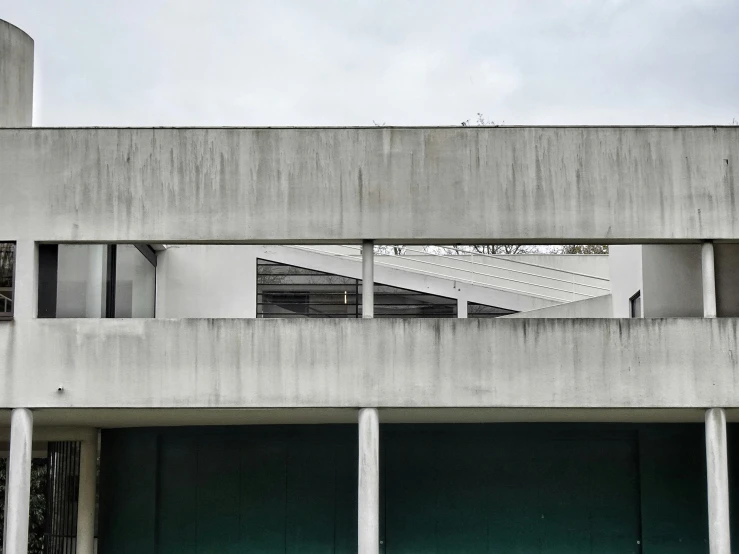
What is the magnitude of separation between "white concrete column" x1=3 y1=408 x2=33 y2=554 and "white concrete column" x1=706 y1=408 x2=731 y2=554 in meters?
9.73

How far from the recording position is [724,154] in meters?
15.8

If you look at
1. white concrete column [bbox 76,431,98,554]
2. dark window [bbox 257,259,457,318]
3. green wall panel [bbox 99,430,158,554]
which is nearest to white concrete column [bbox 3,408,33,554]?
white concrete column [bbox 76,431,98,554]

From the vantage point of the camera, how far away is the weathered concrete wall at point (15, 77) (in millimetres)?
16453

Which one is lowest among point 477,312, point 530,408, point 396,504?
point 396,504

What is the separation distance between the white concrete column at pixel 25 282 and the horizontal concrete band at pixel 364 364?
20 cm

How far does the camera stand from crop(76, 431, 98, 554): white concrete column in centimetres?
1916

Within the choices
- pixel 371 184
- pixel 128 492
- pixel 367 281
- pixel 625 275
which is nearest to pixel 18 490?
pixel 128 492

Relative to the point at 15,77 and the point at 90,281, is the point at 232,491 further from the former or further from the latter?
the point at 15,77

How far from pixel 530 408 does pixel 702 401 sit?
8.10 feet

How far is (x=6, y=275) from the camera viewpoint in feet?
51.9

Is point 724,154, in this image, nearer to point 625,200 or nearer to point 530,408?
point 625,200

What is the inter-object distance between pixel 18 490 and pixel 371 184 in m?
6.70

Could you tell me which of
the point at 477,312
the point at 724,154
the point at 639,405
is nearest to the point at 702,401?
the point at 639,405

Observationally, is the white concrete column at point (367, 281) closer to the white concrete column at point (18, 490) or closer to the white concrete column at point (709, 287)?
the white concrete column at point (709, 287)
